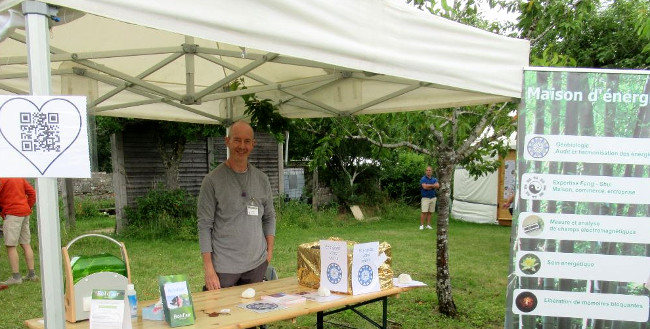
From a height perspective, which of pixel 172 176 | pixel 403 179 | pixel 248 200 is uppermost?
pixel 248 200

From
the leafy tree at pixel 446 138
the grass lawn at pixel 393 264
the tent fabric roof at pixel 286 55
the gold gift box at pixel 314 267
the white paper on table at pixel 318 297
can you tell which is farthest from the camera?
the grass lawn at pixel 393 264

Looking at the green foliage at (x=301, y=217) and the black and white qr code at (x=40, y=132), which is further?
the green foliage at (x=301, y=217)

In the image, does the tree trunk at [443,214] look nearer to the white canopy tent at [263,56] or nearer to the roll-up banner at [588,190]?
the white canopy tent at [263,56]

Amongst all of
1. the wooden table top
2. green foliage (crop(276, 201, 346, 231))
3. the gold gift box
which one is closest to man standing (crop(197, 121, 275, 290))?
the wooden table top

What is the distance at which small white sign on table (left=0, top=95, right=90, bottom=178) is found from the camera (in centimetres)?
151

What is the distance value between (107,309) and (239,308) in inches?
30.6

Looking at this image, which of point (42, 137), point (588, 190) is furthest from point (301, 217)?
point (42, 137)

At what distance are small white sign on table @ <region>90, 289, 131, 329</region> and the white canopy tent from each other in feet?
1.46

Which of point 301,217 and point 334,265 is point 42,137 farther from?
point 301,217

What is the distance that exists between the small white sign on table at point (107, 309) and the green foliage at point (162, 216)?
7.16 meters

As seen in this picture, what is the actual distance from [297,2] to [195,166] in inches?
353

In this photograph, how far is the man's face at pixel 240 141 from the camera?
3189 mm

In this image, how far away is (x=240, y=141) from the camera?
3.19 meters

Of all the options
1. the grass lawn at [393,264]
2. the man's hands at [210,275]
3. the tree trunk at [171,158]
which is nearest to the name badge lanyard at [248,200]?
the man's hands at [210,275]
